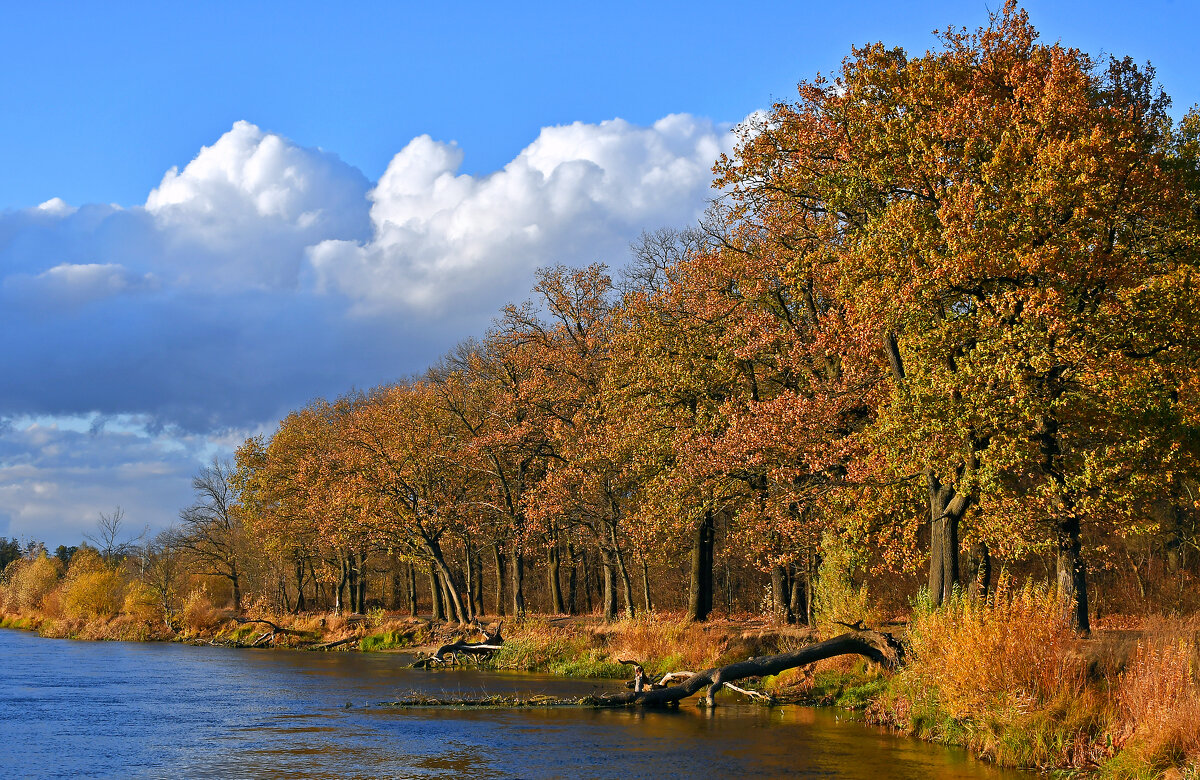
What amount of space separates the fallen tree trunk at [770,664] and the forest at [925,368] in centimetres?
200

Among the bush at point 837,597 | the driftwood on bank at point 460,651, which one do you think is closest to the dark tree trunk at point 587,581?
the driftwood on bank at point 460,651

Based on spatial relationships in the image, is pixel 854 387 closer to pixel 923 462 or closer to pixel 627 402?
pixel 923 462

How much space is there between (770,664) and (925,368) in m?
8.73

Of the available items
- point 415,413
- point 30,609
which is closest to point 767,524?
point 415,413

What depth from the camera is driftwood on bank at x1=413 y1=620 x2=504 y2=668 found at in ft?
134

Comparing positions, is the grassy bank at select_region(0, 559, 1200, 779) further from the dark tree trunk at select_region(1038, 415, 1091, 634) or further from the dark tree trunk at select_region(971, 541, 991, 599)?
the dark tree trunk at select_region(1038, 415, 1091, 634)

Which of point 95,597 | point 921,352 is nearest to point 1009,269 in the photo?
point 921,352

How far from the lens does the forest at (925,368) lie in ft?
73.6

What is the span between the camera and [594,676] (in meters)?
34.2

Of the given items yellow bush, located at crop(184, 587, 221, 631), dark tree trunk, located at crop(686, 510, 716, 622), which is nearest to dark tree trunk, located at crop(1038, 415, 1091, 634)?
dark tree trunk, located at crop(686, 510, 716, 622)

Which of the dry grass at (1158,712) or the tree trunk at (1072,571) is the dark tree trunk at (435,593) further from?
the dry grass at (1158,712)

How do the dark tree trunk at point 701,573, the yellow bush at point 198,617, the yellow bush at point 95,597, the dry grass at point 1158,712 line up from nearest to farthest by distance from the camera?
the dry grass at point 1158,712
the dark tree trunk at point 701,573
the yellow bush at point 198,617
the yellow bush at point 95,597

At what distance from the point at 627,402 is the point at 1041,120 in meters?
18.5

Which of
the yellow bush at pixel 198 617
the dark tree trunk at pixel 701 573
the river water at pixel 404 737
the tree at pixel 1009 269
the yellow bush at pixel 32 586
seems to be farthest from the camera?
the yellow bush at pixel 32 586
